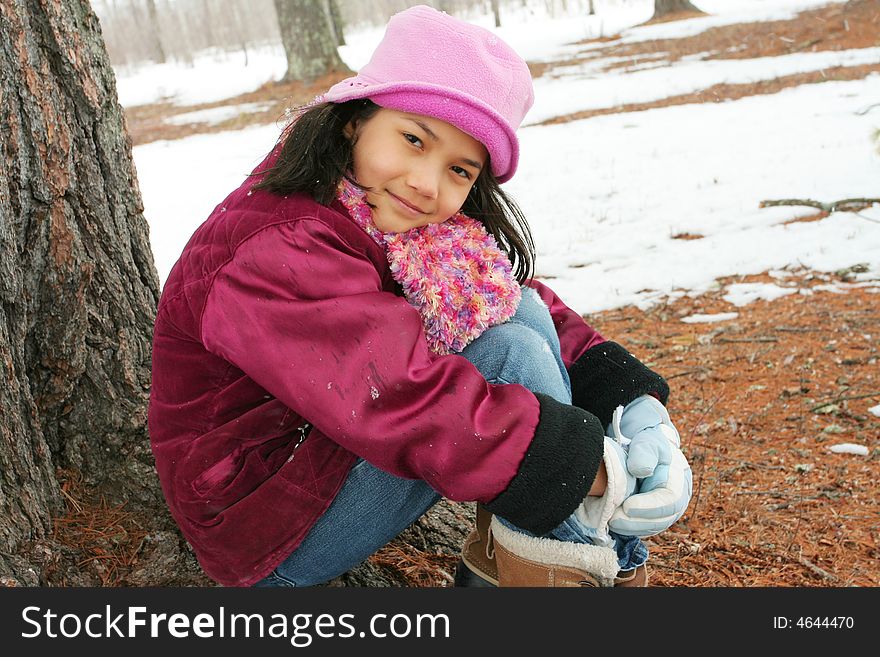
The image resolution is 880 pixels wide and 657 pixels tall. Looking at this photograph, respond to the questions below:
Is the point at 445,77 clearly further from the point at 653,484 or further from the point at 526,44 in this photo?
the point at 526,44

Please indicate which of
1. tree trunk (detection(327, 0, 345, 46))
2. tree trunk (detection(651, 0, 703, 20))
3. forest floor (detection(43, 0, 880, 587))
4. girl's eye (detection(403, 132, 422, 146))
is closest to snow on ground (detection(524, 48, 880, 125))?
tree trunk (detection(327, 0, 345, 46))

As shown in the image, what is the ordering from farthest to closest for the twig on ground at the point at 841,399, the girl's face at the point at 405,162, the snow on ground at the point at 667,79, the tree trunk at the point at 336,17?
the tree trunk at the point at 336,17 → the snow on ground at the point at 667,79 → the twig on ground at the point at 841,399 → the girl's face at the point at 405,162

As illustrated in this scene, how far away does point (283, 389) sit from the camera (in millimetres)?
1448

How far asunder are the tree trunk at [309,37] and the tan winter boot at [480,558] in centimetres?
1374

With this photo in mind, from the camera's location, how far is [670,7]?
20.5 metres

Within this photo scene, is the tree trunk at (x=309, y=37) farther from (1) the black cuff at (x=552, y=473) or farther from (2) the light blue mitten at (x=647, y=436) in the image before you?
(1) the black cuff at (x=552, y=473)

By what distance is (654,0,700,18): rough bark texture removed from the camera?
67.0 ft

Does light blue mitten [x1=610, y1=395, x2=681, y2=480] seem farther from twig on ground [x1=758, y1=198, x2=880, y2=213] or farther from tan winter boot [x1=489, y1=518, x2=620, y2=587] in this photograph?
twig on ground [x1=758, y1=198, x2=880, y2=213]

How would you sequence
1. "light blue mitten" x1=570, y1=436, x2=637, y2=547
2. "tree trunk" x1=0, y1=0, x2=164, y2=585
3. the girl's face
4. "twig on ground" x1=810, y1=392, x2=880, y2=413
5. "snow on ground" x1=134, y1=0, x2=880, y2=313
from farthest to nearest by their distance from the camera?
"snow on ground" x1=134, y1=0, x2=880, y2=313 → "twig on ground" x1=810, y1=392, x2=880, y2=413 → "tree trunk" x1=0, y1=0, x2=164, y2=585 → the girl's face → "light blue mitten" x1=570, y1=436, x2=637, y2=547

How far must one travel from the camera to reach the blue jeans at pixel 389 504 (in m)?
1.59

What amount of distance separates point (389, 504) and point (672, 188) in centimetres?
541

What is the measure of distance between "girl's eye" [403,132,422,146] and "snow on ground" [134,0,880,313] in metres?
1.90

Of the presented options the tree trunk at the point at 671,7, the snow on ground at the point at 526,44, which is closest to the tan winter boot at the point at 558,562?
the snow on ground at the point at 526,44

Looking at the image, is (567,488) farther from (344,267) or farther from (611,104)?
(611,104)
